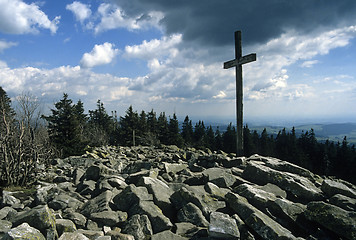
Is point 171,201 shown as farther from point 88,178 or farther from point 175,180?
point 88,178

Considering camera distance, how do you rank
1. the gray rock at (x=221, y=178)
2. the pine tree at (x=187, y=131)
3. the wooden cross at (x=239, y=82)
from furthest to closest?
the pine tree at (x=187, y=131)
the wooden cross at (x=239, y=82)
the gray rock at (x=221, y=178)

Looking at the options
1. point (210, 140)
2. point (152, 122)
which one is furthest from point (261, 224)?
point (210, 140)

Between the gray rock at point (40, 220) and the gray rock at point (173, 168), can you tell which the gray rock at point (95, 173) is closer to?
the gray rock at point (173, 168)

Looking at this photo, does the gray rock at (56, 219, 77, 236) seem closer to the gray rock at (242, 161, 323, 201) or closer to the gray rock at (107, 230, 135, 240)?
the gray rock at (107, 230, 135, 240)

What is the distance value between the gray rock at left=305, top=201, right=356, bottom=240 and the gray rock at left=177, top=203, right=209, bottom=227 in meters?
2.23

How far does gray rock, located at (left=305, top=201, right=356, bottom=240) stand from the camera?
3.61 meters

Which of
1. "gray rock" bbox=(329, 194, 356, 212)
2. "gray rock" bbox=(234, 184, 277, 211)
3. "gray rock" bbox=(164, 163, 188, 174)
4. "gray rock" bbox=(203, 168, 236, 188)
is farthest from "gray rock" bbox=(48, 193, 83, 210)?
"gray rock" bbox=(329, 194, 356, 212)

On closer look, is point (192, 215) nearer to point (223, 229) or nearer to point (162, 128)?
point (223, 229)

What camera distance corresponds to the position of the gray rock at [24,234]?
3.13 meters

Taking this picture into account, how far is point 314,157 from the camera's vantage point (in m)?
67.0

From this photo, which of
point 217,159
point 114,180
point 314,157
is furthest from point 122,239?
point 314,157

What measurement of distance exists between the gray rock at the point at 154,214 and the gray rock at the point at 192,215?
371mm

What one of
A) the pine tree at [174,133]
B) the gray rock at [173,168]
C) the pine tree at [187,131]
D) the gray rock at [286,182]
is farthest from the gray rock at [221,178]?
the pine tree at [187,131]

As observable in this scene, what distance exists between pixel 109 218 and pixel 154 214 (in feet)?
3.22
